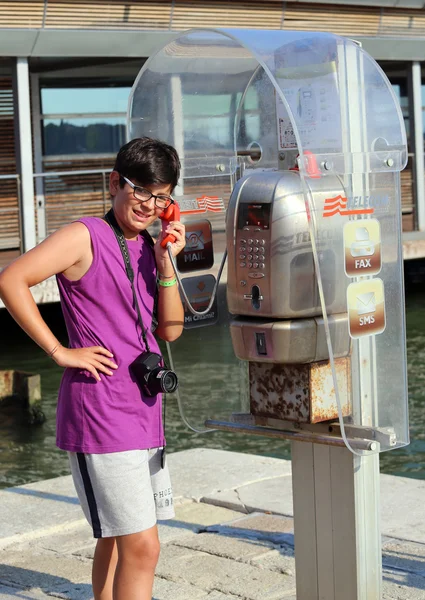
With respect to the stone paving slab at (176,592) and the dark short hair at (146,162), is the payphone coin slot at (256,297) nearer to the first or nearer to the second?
the dark short hair at (146,162)

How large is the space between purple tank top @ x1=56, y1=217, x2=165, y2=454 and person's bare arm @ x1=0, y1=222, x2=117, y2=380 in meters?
0.04

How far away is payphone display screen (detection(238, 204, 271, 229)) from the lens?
12.4 feet

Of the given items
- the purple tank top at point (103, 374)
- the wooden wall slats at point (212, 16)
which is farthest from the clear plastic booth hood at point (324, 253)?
the wooden wall slats at point (212, 16)

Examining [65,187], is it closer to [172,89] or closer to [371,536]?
[172,89]

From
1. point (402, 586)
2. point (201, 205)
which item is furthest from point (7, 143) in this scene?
point (402, 586)

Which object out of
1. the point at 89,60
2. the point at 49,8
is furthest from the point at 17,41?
the point at 89,60

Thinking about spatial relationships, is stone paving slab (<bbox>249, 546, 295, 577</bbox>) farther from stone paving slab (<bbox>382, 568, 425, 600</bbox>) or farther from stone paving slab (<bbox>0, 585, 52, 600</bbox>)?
stone paving slab (<bbox>0, 585, 52, 600</bbox>)

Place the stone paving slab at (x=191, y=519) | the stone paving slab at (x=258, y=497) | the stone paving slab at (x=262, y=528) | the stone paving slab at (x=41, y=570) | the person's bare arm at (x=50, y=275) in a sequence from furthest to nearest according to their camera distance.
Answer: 1. the stone paving slab at (x=258, y=497)
2. the stone paving slab at (x=191, y=519)
3. the stone paving slab at (x=262, y=528)
4. the stone paving slab at (x=41, y=570)
5. the person's bare arm at (x=50, y=275)

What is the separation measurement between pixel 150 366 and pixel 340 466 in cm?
88

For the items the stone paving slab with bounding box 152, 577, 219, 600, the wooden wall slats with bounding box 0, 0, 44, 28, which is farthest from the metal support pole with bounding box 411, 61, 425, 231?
the stone paving slab with bounding box 152, 577, 219, 600

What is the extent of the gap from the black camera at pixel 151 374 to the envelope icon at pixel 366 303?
71 centimetres

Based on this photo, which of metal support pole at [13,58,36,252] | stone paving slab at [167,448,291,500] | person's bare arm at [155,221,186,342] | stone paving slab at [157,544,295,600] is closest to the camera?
person's bare arm at [155,221,186,342]

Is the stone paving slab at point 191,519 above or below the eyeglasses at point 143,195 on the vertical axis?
below

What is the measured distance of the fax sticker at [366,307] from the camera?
3.67m
